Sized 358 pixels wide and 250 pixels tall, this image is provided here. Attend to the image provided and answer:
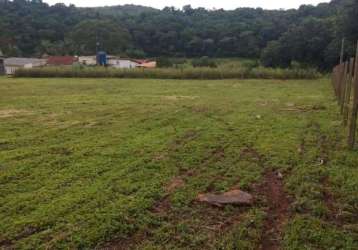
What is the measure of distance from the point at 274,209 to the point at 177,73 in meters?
17.4

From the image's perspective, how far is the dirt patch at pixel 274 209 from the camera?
7.55 ft

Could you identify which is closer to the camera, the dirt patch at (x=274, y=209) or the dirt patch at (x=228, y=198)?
the dirt patch at (x=274, y=209)

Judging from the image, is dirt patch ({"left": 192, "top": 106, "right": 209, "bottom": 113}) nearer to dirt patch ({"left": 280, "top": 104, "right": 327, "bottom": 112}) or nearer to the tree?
dirt patch ({"left": 280, "top": 104, "right": 327, "bottom": 112})

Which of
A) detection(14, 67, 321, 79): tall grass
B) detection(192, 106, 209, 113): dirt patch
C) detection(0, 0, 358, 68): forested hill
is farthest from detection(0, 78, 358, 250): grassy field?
detection(0, 0, 358, 68): forested hill

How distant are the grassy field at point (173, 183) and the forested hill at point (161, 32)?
70.1ft

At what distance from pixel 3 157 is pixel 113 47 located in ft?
140

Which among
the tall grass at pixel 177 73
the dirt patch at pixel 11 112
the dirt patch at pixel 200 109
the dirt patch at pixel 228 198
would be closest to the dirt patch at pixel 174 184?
the dirt patch at pixel 228 198

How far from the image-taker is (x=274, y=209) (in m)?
2.75

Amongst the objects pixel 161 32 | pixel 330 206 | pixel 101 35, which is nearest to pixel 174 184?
pixel 330 206

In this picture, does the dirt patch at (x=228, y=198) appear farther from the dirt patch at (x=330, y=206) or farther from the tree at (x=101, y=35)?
the tree at (x=101, y=35)

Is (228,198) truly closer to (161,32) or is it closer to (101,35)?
(161,32)

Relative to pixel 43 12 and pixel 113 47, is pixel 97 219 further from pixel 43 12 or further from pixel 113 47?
pixel 43 12

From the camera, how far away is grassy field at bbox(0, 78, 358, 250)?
7.66 ft

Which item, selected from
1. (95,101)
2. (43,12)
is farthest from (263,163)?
(43,12)
